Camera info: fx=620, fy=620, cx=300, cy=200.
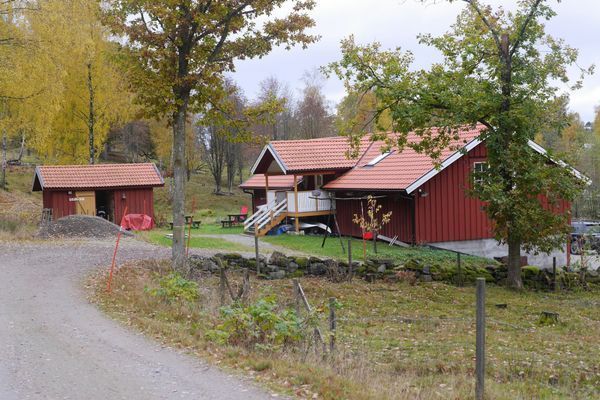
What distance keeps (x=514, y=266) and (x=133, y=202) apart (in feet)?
70.1

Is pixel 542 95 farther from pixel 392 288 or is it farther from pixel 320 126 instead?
pixel 320 126

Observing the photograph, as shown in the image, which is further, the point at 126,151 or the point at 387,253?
the point at 126,151

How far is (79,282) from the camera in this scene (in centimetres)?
1488

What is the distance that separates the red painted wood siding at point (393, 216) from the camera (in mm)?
24406

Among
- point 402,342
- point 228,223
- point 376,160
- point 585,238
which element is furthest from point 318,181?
point 402,342

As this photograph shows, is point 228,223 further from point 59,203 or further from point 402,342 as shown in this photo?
point 402,342

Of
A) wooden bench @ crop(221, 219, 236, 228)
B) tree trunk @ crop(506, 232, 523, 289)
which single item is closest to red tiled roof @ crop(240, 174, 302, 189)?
wooden bench @ crop(221, 219, 236, 228)

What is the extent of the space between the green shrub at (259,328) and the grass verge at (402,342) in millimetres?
160

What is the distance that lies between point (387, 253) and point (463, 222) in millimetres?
4723

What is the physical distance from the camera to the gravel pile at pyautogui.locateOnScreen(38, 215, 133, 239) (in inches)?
1001

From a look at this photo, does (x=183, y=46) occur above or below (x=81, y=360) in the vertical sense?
above

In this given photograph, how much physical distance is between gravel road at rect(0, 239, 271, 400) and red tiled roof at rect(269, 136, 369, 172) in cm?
1549

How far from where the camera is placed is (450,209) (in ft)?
80.4

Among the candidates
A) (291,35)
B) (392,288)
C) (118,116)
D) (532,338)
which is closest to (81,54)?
(118,116)
